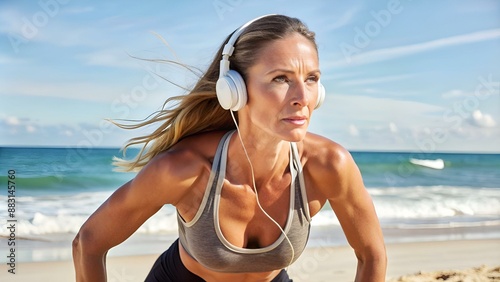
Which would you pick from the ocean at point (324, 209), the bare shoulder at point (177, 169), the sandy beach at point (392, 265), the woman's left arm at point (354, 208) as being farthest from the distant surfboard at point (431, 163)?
the bare shoulder at point (177, 169)

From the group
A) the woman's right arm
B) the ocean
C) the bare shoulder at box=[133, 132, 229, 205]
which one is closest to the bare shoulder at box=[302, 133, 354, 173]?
the bare shoulder at box=[133, 132, 229, 205]

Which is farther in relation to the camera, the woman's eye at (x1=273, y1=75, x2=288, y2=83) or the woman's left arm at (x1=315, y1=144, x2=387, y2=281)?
the woman's left arm at (x1=315, y1=144, x2=387, y2=281)

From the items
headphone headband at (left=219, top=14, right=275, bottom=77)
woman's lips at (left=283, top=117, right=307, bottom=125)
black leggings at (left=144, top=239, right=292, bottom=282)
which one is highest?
headphone headband at (left=219, top=14, right=275, bottom=77)

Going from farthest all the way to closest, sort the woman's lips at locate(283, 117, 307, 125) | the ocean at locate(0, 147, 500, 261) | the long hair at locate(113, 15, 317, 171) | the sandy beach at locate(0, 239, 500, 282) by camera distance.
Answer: the ocean at locate(0, 147, 500, 261)
the sandy beach at locate(0, 239, 500, 282)
the long hair at locate(113, 15, 317, 171)
the woman's lips at locate(283, 117, 307, 125)

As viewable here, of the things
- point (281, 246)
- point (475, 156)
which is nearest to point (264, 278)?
point (281, 246)

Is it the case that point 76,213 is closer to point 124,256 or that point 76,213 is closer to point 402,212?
point 124,256

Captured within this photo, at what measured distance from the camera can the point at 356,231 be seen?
2.70 metres

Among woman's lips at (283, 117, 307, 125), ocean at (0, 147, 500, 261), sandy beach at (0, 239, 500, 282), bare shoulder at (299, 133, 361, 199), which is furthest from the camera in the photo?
ocean at (0, 147, 500, 261)

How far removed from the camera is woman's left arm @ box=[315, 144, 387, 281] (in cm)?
260

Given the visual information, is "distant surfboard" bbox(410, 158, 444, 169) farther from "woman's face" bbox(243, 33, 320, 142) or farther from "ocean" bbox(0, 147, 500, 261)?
"woman's face" bbox(243, 33, 320, 142)

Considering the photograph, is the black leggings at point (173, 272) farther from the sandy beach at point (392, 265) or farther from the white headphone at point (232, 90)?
the sandy beach at point (392, 265)

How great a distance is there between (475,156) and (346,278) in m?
22.3

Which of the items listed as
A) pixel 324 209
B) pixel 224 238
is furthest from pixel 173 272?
pixel 324 209

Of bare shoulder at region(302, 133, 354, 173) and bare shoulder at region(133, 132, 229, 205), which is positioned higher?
bare shoulder at region(302, 133, 354, 173)
